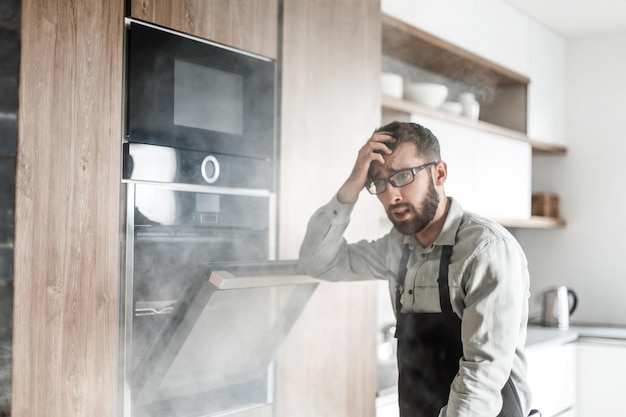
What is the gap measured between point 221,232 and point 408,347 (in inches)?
11.4

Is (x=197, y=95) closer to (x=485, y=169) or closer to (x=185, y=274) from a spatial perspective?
(x=185, y=274)

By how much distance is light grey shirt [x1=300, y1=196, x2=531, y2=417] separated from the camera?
24.9 inches

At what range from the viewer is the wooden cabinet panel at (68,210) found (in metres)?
0.65

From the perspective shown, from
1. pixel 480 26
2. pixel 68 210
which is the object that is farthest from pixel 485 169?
pixel 68 210

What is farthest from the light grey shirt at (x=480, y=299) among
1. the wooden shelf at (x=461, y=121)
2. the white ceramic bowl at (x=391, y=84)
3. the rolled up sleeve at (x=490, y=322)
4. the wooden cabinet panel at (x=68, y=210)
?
the wooden cabinet panel at (x=68, y=210)

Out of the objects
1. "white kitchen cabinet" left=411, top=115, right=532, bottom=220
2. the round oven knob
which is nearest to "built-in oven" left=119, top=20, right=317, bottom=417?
the round oven knob

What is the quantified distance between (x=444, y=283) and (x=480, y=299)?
43 millimetres

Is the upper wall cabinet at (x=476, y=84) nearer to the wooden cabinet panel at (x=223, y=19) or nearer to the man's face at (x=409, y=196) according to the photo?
the man's face at (x=409, y=196)

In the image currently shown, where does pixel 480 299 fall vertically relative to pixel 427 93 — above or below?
below

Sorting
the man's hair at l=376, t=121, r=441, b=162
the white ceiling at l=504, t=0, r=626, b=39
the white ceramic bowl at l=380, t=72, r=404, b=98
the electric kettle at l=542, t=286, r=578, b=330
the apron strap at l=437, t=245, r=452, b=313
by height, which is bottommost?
the electric kettle at l=542, t=286, r=578, b=330

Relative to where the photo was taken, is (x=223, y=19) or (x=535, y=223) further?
(x=223, y=19)

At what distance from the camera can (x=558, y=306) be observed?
0.70m

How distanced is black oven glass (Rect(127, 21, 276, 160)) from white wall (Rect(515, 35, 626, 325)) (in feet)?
1.22

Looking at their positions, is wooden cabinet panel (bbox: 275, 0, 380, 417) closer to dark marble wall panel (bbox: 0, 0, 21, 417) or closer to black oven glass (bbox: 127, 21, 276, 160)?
black oven glass (bbox: 127, 21, 276, 160)
